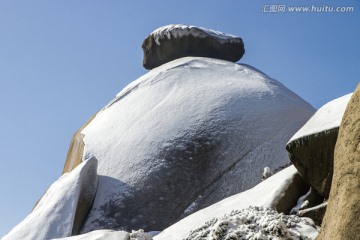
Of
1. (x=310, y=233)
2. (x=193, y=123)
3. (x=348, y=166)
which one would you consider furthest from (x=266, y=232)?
(x=193, y=123)

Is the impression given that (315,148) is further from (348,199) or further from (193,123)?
(193,123)

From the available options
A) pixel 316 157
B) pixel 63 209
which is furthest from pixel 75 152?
pixel 316 157

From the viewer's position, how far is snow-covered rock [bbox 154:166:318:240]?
4.07m

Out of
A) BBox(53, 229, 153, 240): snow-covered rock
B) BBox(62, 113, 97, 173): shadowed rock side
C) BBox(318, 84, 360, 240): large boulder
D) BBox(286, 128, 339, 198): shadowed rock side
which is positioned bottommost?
BBox(62, 113, 97, 173): shadowed rock side

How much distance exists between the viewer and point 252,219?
4.23m

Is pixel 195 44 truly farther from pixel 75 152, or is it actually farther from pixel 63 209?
pixel 63 209

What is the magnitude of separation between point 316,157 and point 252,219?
831mm

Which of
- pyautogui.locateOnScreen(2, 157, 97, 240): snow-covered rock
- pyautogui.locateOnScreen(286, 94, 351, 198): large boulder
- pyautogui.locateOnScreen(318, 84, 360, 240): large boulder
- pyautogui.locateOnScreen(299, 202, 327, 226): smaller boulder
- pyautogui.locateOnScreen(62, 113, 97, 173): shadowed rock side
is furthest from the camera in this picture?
pyautogui.locateOnScreen(62, 113, 97, 173): shadowed rock side

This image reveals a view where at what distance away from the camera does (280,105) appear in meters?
9.62

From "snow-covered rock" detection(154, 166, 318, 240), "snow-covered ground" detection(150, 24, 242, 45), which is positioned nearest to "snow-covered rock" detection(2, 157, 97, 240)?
"snow-covered rock" detection(154, 166, 318, 240)

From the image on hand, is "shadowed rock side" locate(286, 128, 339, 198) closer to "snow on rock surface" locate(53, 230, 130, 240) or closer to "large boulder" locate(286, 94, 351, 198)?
"large boulder" locate(286, 94, 351, 198)

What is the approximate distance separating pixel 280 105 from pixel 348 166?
6.83 metres

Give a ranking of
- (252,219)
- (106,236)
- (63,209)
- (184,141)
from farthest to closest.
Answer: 1. (184,141)
2. (63,209)
3. (106,236)
4. (252,219)

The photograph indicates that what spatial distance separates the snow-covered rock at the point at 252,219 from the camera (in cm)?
407
